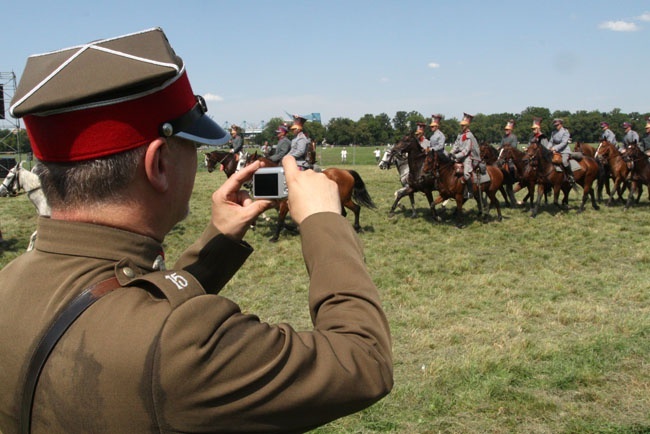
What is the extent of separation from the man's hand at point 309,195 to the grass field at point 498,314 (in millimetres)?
2957

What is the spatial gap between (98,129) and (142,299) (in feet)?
1.09

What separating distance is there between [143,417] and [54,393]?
0.16 meters

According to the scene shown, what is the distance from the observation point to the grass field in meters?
3.90

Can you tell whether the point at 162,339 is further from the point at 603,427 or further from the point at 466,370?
the point at 466,370

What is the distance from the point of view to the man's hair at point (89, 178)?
1.01 metres

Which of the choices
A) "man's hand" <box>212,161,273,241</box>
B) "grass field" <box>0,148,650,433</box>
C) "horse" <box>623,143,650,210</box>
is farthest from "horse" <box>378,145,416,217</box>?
"man's hand" <box>212,161,273,241</box>

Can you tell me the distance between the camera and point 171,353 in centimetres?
83

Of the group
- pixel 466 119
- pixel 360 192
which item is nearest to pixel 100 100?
pixel 360 192

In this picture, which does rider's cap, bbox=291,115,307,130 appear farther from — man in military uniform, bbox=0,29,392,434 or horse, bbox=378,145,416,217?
man in military uniform, bbox=0,29,392,434

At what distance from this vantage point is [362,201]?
12.3 m

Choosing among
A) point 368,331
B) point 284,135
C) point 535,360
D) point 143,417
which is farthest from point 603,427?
point 284,135

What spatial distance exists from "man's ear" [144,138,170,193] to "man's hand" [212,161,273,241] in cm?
36

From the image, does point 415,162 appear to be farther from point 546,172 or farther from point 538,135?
point 538,135

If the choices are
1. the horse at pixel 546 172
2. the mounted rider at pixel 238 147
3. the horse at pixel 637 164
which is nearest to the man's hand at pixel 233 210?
the mounted rider at pixel 238 147
